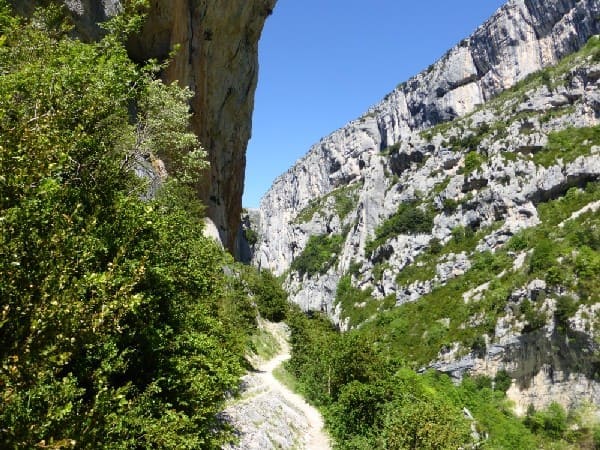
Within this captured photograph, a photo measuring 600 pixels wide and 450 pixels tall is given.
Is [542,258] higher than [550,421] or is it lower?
higher

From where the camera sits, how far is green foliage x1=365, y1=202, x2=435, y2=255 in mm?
100875

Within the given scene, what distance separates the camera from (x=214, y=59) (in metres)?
36.8

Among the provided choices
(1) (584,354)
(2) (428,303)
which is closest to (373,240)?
(2) (428,303)

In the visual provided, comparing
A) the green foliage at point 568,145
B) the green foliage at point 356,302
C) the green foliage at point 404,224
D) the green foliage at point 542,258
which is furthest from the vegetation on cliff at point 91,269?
the green foliage at point 404,224

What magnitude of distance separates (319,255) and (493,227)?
78.5 meters

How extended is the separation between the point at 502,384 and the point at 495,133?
233ft

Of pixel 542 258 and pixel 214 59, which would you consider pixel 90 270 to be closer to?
pixel 214 59

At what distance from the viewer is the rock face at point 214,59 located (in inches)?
1111

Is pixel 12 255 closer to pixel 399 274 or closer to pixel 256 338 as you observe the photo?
pixel 256 338

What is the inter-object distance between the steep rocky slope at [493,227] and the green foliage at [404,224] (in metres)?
0.40

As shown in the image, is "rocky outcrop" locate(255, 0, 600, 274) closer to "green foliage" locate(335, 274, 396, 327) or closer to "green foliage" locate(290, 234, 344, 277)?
"green foliage" locate(335, 274, 396, 327)

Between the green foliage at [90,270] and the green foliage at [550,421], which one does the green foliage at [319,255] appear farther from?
the green foliage at [90,270]

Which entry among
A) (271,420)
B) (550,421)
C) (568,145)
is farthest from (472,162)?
(271,420)

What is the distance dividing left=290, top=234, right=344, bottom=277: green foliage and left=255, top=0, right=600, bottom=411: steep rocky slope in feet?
2.71
